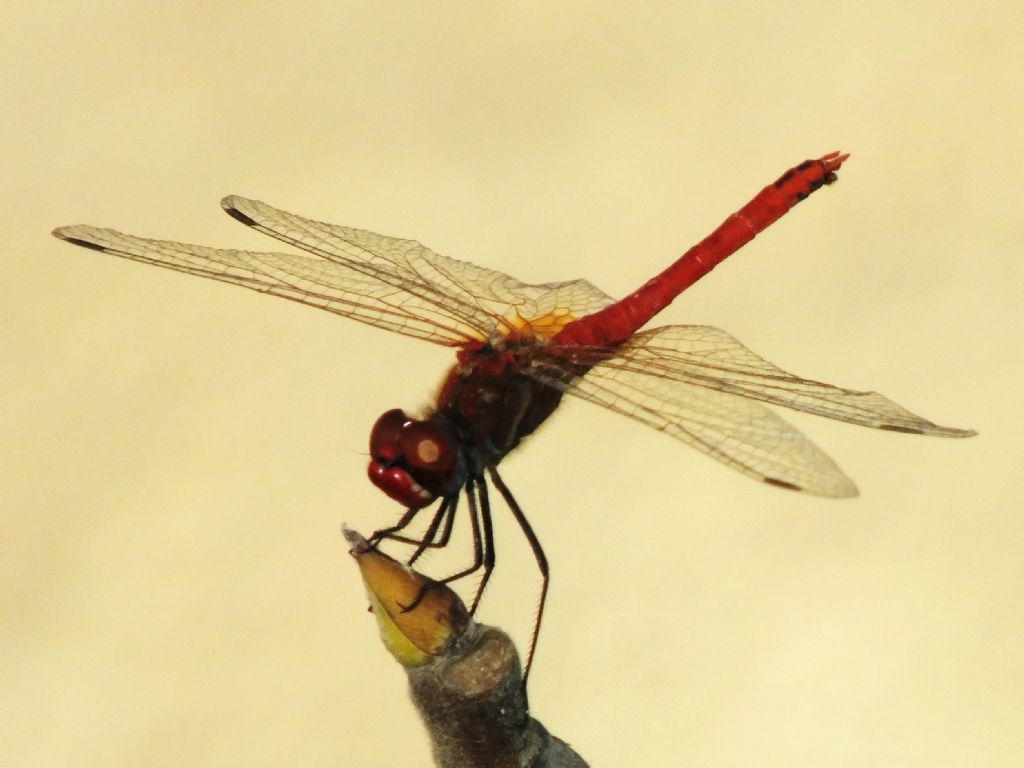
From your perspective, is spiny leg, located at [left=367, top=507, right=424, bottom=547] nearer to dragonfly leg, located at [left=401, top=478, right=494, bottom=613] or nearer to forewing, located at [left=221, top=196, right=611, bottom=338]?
dragonfly leg, located at [left=401, top=478, right=494, bottom=613]

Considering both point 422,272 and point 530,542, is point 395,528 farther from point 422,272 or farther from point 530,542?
point 422,272

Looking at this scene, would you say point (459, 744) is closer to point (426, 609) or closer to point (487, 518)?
point (426, 609)

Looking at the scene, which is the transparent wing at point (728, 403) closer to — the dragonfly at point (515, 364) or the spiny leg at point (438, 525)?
the dragonfly at point (515, 364)

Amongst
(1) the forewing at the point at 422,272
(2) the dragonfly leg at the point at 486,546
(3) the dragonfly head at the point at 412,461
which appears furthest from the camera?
(1) the forewing at the point at 422,272

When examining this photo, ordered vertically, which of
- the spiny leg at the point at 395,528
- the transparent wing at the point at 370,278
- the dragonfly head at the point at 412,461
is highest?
the transparent wing at the point at 370,278

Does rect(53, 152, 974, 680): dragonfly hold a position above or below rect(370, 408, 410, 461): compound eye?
above

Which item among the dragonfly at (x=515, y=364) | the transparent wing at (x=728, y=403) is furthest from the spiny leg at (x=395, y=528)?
the transparent wing at (x=728, y=403)

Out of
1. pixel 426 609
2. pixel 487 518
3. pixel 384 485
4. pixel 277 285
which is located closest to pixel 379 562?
pixel 426 609

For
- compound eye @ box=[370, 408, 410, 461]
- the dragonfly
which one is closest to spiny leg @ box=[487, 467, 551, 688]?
the dragonfly
